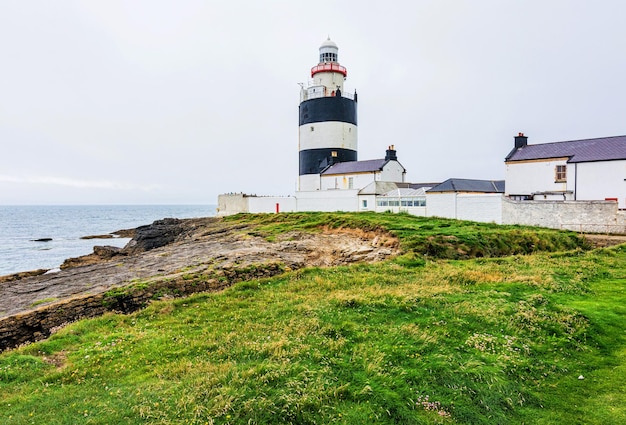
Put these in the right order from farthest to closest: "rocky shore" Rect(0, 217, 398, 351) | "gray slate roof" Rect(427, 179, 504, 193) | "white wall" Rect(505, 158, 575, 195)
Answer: "gray slate roof" Rect(427, 179, 504, 193) < "white wall" Rect(505, 158, 575, 195) < "rocky shore" Rect(0, 217, 398, 351)

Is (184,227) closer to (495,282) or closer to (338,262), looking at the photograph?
(338,262)

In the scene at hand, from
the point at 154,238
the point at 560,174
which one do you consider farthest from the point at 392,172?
the point at 154,238

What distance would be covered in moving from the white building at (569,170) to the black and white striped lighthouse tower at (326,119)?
55.2 ft

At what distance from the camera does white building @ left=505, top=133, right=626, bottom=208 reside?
25.5 m

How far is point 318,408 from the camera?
5398 millimetres

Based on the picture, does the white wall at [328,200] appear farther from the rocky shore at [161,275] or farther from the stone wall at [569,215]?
the stone wall at [569,215]

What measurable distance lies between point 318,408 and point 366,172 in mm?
32857

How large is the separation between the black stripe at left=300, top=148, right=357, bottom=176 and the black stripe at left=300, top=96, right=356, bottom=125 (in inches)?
124

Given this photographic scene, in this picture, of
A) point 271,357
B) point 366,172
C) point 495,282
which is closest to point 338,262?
point 495,282

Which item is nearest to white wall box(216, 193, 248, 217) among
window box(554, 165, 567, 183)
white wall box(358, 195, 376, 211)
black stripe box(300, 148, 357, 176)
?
black stripe box(300, 148, 357, 176)

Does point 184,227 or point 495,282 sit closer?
point 495,282

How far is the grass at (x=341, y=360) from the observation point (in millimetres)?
5395

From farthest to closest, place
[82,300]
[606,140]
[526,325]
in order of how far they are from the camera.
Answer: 1. [606,140]
2. [82,300]
3. [526,325]

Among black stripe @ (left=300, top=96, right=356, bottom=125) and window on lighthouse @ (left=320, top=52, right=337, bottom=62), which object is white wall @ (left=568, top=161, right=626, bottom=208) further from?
window on lighthouse @ (left=320, top=52, right=337, bottom=62)
